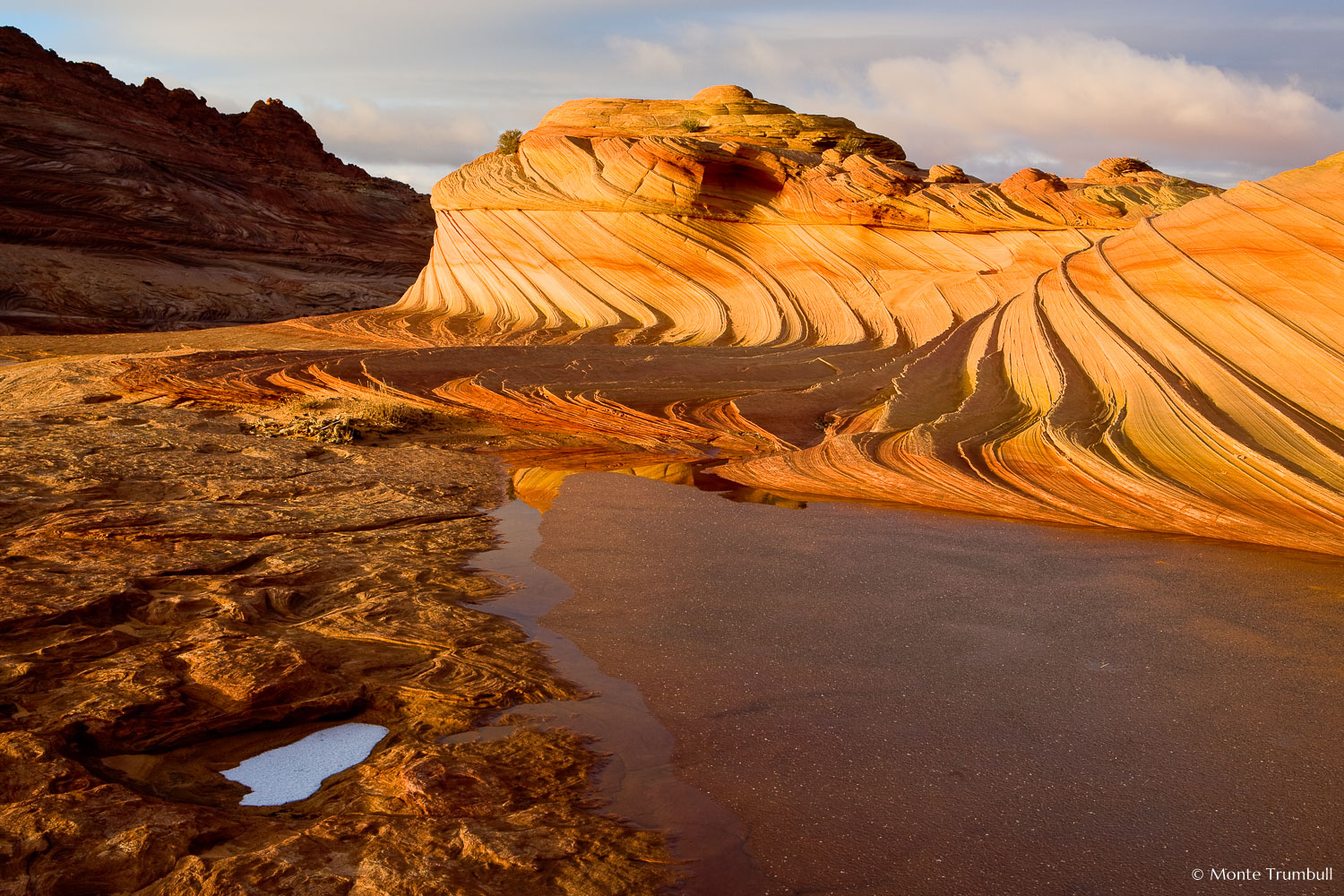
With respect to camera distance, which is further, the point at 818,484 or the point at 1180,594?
the point at 818,484

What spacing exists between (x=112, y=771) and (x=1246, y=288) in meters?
8.66

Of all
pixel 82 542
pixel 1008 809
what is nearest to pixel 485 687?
pixel 1008 809

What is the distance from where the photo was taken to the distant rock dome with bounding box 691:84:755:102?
19.1 meters

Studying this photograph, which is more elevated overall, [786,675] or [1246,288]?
[1246,288]

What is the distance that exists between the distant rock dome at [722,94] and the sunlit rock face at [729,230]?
46mm

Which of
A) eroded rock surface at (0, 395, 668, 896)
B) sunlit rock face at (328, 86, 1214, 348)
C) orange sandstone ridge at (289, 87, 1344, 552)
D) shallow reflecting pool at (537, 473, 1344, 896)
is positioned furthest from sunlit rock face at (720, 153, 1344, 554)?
sunlit rock face at (328, 86, 1214, 348)

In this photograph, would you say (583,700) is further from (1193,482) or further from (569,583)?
(1193,482)

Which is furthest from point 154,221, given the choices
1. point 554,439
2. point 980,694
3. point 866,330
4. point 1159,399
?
point 980,694

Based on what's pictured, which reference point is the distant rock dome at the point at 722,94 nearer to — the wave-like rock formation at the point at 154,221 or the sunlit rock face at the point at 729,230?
the sunlit rock face at the point at 729,230

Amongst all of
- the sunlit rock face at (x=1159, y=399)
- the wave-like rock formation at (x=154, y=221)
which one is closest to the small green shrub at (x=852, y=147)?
the sunlit rock face at (x=1159, y=399)

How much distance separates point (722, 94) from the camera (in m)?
19.2

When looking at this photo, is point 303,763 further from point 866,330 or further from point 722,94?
point 722,94

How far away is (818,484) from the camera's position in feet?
20.5

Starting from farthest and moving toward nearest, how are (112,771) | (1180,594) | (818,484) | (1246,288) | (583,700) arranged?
(1246,288)
(818,484)
(1180,594)
(583,700)
(112,771)
